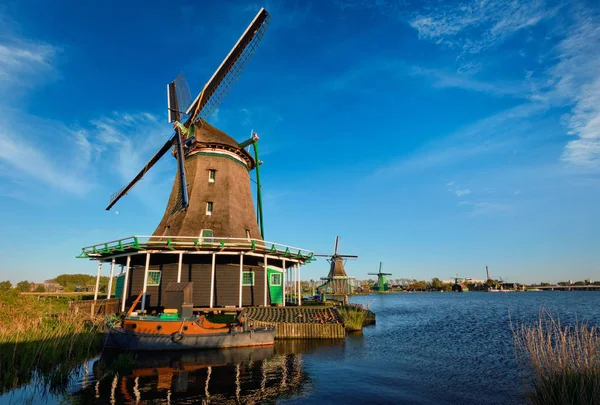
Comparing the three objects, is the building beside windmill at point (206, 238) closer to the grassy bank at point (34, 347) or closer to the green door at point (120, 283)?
the green door at point (120, 283)

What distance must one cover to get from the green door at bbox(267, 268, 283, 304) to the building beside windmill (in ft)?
0.25

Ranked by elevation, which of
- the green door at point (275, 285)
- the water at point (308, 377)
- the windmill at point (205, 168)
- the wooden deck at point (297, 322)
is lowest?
the water at point (308, 377)

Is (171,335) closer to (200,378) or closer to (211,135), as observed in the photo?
(200,378)

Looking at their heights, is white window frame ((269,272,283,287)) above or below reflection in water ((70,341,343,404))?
above

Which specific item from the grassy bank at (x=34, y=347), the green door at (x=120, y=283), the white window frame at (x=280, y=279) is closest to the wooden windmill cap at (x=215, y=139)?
the white window frame at (x=280, y=279)

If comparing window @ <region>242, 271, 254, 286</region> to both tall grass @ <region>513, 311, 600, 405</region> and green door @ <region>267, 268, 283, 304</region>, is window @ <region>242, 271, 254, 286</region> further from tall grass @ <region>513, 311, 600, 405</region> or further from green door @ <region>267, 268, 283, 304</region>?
tall grass @ <region>513, 311, 600, 405</region>

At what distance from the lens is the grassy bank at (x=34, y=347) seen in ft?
35.1

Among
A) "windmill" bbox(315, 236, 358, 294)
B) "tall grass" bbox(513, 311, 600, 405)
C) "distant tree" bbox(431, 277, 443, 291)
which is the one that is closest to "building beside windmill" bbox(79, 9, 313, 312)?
"tall grass" bbox(513, 311, 600, 405)

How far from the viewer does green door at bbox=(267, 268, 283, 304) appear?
81.2 ft

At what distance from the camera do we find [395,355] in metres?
16.5

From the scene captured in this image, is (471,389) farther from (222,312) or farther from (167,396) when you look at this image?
(222,312)

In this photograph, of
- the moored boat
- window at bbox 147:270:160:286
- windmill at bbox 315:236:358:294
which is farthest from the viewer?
windmill at bbox 315:236:358:294

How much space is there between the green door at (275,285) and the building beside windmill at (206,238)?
0.08m

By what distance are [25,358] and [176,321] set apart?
19.9 feet
